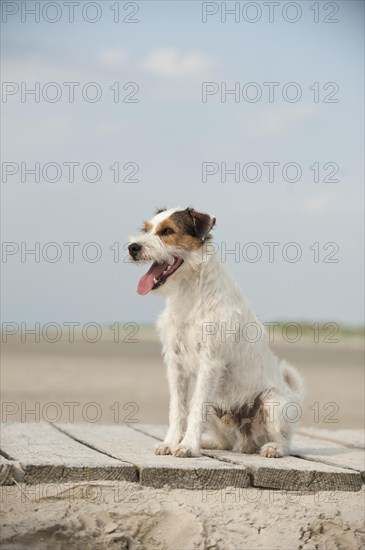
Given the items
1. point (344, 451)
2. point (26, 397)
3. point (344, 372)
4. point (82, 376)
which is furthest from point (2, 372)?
point (344, 451)

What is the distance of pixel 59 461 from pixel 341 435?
339 cm

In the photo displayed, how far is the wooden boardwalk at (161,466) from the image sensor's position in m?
5.66

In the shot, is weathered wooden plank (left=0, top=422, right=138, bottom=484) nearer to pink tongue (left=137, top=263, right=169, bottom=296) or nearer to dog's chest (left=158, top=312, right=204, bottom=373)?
dog's chest (left=158, top=312, right=204, bottom=373)

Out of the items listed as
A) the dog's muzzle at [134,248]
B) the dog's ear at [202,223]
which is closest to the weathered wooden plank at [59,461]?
the dog's muzzle at [134,248]

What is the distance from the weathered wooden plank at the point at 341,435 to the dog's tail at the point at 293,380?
991 mm

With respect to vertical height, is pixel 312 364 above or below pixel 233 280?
below

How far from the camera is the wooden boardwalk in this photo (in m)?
5.66

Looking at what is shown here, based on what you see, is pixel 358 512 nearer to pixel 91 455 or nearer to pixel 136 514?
pixel 136 514

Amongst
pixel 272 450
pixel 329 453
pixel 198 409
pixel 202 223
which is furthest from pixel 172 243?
pixel 329 453

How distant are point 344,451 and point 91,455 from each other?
85.0 inches

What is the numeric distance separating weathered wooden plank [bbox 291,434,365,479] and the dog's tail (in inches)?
18.3

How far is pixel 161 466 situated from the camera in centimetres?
573

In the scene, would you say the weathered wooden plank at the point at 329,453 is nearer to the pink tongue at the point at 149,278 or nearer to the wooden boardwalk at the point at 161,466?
the wooden boardwalk at the point at 161,466

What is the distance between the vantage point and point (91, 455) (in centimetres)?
626
